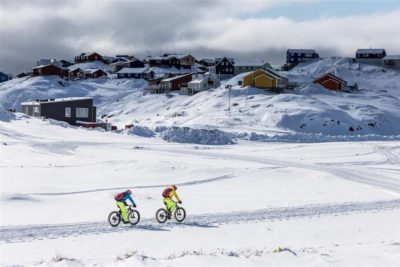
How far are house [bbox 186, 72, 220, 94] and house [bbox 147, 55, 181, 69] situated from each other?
39.5m

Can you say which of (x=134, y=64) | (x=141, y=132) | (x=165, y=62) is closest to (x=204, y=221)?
(x=141, y=132)

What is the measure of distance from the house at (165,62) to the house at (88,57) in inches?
980

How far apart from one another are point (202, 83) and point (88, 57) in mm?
71444

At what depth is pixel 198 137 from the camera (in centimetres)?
5053

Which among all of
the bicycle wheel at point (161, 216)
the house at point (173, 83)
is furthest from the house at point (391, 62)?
the bicycle wheel at point (161, 216)

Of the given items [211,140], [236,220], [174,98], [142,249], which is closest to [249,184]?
[236,220]

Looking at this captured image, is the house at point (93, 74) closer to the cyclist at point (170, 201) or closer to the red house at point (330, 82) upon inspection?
the red house at point (330, 82)

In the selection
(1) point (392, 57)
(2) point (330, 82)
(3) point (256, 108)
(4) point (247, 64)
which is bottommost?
(3) point (256, 108)

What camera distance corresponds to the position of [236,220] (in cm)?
1888

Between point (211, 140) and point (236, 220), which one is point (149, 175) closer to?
point (236, 220)

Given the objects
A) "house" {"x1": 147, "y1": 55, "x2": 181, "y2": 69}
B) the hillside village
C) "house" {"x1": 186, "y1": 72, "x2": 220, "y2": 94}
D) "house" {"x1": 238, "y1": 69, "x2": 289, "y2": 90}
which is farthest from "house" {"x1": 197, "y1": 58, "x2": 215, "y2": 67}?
"house" {"x1": 238, "y1": 69, "x2": 289, "y2": 90}

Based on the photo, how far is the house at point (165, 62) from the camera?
144 m

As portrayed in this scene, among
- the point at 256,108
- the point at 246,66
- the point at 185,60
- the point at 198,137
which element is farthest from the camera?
the point at 185,60

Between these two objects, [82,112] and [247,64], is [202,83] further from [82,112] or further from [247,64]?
[247,64]
